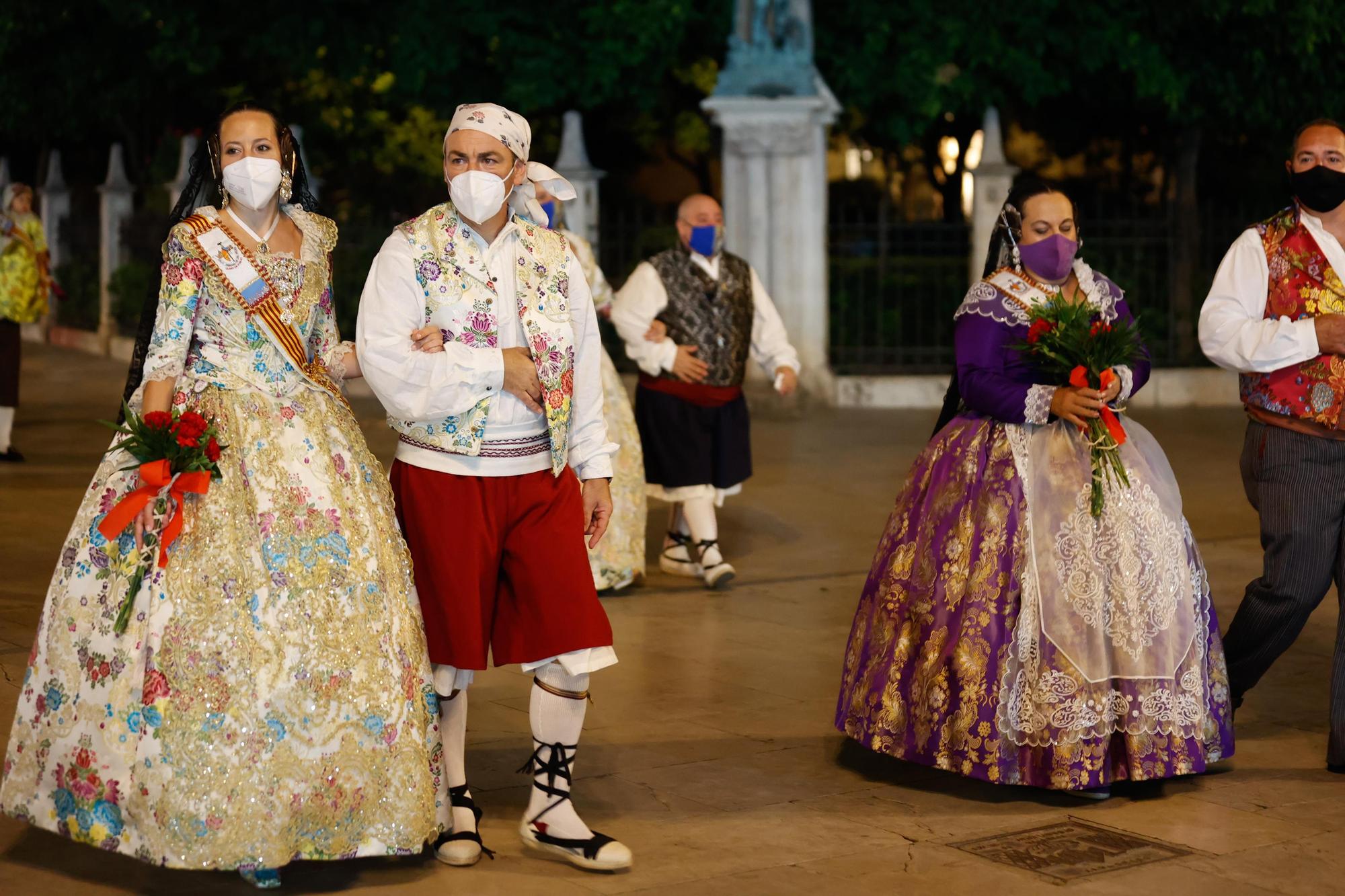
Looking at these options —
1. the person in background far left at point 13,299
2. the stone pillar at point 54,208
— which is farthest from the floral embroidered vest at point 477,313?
the stone pillar at point 54,208

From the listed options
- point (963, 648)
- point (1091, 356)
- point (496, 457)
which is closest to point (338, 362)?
point (496, 457)

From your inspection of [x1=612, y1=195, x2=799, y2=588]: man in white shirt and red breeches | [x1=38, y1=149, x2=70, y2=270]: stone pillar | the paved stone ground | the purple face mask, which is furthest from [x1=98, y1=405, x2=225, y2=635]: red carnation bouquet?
[x1=38, y1=149, x2=70, y2=270]: stone pillar

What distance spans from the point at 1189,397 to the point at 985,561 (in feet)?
42.0

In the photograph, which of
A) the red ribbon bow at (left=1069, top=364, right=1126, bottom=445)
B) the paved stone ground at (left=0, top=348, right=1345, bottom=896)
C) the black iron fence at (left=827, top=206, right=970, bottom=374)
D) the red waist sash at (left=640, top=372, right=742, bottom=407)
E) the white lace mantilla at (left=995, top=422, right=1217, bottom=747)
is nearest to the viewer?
the paved stone ground at (left=0, top=348, right=1345, bottom=896)

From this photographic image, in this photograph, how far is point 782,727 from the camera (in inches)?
263

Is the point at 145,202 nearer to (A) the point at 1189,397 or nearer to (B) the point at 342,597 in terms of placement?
(A) the point at 1189,397

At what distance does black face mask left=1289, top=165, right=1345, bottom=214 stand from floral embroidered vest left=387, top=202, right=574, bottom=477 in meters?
2.60

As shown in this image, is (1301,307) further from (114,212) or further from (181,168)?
(114,212)

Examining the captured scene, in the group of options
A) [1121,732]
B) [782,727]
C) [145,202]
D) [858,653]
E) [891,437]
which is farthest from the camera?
[145,202]

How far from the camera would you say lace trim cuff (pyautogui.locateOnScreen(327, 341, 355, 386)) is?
17.3 feet

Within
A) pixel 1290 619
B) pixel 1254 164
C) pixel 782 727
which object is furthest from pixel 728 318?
pixel 1254 164

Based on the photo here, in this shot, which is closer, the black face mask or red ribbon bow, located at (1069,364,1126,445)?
red ribbon bow, located at (1069,364,1126,445)

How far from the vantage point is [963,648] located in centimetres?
576

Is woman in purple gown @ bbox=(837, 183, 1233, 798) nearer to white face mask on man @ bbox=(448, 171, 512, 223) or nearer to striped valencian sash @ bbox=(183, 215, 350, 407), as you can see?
white face mask on man @ bbox=(448, 171, 512, 223)
